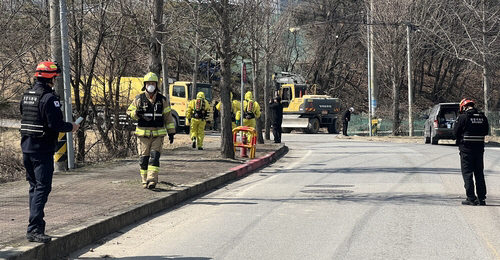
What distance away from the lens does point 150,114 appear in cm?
1162

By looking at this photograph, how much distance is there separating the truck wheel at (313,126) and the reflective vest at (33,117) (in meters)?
34.8

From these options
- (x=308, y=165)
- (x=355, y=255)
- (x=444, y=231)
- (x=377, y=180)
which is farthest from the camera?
(x=308, y=165)

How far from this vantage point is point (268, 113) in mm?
28656

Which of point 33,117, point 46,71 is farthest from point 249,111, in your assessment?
point 33,117

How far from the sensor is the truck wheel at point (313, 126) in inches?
1638

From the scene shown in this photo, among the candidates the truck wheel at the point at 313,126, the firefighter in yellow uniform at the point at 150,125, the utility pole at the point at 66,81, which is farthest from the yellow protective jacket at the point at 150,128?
the truck wheel at the point at 313,126

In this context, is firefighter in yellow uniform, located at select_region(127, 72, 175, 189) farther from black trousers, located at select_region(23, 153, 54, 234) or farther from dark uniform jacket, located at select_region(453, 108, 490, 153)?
dark uniform jacket, located at select_region(453, 108, 490, 153)

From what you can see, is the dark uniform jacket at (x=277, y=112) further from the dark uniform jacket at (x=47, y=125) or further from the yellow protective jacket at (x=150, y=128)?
the dark uniform jacket at (x=47, y=125)

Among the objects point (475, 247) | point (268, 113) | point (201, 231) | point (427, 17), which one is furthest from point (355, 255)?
point (427, 17)

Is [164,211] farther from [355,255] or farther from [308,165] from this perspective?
[308,165]

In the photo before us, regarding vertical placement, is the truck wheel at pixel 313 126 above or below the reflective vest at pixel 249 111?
below

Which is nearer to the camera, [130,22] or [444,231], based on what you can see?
[444,231]

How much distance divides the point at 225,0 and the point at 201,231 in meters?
9.61

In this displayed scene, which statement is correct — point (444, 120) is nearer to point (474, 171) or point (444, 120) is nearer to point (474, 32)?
point (474, 32)
